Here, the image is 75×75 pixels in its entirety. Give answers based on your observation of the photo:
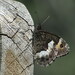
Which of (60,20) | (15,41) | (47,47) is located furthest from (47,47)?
(60,20)

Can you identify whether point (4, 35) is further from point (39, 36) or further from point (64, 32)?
point (64, 32)

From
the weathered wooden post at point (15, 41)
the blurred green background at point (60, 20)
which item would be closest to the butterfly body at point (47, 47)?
the weathered wooden post at point (15, 41)

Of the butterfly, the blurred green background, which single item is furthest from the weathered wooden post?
the blurred green background

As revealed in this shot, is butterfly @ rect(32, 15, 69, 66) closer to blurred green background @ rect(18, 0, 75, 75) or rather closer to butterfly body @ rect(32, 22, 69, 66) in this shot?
butterfly body @ rect(32, 22, 69, 66)

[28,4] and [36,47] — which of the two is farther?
[28,4]

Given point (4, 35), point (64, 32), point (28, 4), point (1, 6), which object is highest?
point (28, 4)

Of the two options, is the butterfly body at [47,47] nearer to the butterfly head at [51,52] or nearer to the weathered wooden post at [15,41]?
the butterfly head at [51,52]

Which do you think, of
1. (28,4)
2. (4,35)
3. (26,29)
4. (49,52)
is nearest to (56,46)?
(49,52)
